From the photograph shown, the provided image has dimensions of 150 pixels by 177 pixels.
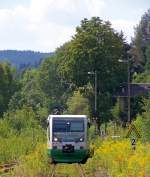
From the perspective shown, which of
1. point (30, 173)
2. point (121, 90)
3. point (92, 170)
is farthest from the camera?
point (121, 90)

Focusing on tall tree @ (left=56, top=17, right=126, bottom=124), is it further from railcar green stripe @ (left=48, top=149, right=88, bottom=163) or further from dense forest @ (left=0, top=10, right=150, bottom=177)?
railcar green stripe @ (left=48, top=149, right=88, bottom=163)

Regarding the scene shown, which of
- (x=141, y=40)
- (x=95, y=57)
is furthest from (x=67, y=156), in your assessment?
(x=141, y=40)

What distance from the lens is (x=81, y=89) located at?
238ft

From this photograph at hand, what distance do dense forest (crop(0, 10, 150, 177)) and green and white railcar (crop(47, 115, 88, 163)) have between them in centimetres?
63

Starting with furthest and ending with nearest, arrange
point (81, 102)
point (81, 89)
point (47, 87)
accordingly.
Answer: point (47, 87)
point (81, 102)
point (81, 89)

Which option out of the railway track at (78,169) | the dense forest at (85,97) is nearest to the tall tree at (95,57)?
the dense forest at (85,97)

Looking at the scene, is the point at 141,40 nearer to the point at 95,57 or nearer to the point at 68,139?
the point at 95,57

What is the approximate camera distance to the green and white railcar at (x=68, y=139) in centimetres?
3209

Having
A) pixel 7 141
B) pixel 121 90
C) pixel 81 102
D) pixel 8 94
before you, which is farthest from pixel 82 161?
pixel 8 94

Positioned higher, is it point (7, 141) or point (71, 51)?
point (71, 51)

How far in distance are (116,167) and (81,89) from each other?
46531 mm

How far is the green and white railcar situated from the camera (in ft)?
105

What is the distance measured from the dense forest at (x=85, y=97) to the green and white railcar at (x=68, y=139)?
627 millimetres

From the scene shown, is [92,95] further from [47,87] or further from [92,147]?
[47,87]
